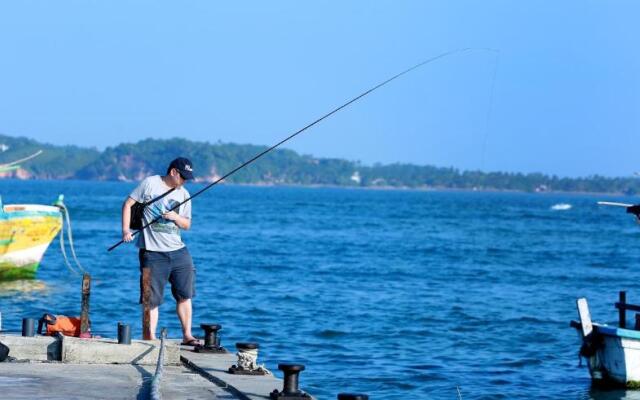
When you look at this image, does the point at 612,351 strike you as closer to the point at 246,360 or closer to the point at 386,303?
the point at 246,360

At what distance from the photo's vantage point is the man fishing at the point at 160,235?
11.4m

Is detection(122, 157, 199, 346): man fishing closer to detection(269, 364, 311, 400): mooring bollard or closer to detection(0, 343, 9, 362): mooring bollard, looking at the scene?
detection(0, 343, 9, 362): mooring bollard

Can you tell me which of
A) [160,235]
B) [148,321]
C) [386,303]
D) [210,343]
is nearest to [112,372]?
[148,321]

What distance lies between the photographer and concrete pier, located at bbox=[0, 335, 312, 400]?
30.5 ft

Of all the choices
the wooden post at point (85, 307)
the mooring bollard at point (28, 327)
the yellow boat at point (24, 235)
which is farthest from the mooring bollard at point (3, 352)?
the yellow boat at point (24, 235)

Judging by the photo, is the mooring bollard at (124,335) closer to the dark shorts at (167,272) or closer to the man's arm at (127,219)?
the dark shorts at (167,272)

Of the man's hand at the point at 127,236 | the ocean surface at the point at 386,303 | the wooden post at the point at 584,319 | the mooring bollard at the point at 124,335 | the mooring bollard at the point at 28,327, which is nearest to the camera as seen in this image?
the mooring bollard at the point at 124,335

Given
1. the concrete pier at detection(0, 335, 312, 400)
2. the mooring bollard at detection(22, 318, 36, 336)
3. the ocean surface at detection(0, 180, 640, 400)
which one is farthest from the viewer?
the ocean surface at detection(0, 180, 640, 400)

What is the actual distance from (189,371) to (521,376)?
8.24 meters

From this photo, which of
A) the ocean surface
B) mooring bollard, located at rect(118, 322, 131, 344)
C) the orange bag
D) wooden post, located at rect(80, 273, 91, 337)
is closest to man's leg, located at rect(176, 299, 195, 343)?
wooden post, located at rect(80, 273, 91, 337)

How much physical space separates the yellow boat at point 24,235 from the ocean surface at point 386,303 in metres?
0.49

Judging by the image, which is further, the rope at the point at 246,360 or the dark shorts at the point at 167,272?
the dark shorts at the point at 167,272

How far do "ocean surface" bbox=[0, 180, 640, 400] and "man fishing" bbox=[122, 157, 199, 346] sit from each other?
333cm

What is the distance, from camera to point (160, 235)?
1162 cm
